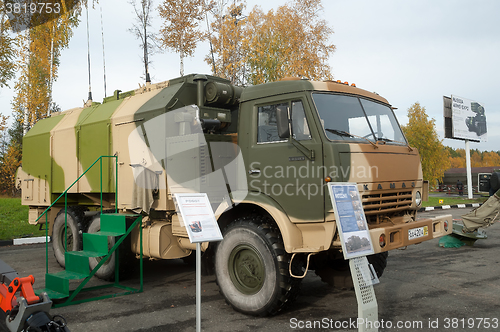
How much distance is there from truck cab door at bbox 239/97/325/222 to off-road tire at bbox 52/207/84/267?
4023 millimetres

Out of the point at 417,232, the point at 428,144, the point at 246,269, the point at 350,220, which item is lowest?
the point at 246,269

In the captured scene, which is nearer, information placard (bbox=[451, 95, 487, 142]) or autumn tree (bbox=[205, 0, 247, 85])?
autumn tree (bbox=[205, 0, 247, 85])

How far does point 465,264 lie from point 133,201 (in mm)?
6094

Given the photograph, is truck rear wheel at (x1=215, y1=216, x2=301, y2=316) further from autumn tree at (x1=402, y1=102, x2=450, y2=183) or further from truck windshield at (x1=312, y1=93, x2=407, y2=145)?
autumn tree at (x1=402, y1=102, x2=450, y2=183)

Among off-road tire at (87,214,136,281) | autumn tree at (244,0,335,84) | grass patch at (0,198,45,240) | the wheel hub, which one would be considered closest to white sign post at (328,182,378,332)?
the wheel hub

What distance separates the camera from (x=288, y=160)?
4.97m

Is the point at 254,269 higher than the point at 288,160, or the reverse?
the point at 288,160

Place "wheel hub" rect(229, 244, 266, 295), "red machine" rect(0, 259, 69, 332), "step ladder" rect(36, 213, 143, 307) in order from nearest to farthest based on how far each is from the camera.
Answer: "red machine" rect(0, 259, 69, 332)
"wheel hub" rect(229, 244, 266, 295)
"step ladder" rect(36, 213, 143, 307)

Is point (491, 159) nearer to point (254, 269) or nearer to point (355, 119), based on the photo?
point (355, 119)

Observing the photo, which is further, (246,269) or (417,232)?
(246,269)

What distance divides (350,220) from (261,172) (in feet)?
5.28

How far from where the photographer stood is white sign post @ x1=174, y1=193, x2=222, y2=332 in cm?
392

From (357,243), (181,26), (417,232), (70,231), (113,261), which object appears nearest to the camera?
(357,243)

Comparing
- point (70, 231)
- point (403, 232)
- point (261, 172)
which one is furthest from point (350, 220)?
point (70, 231)
